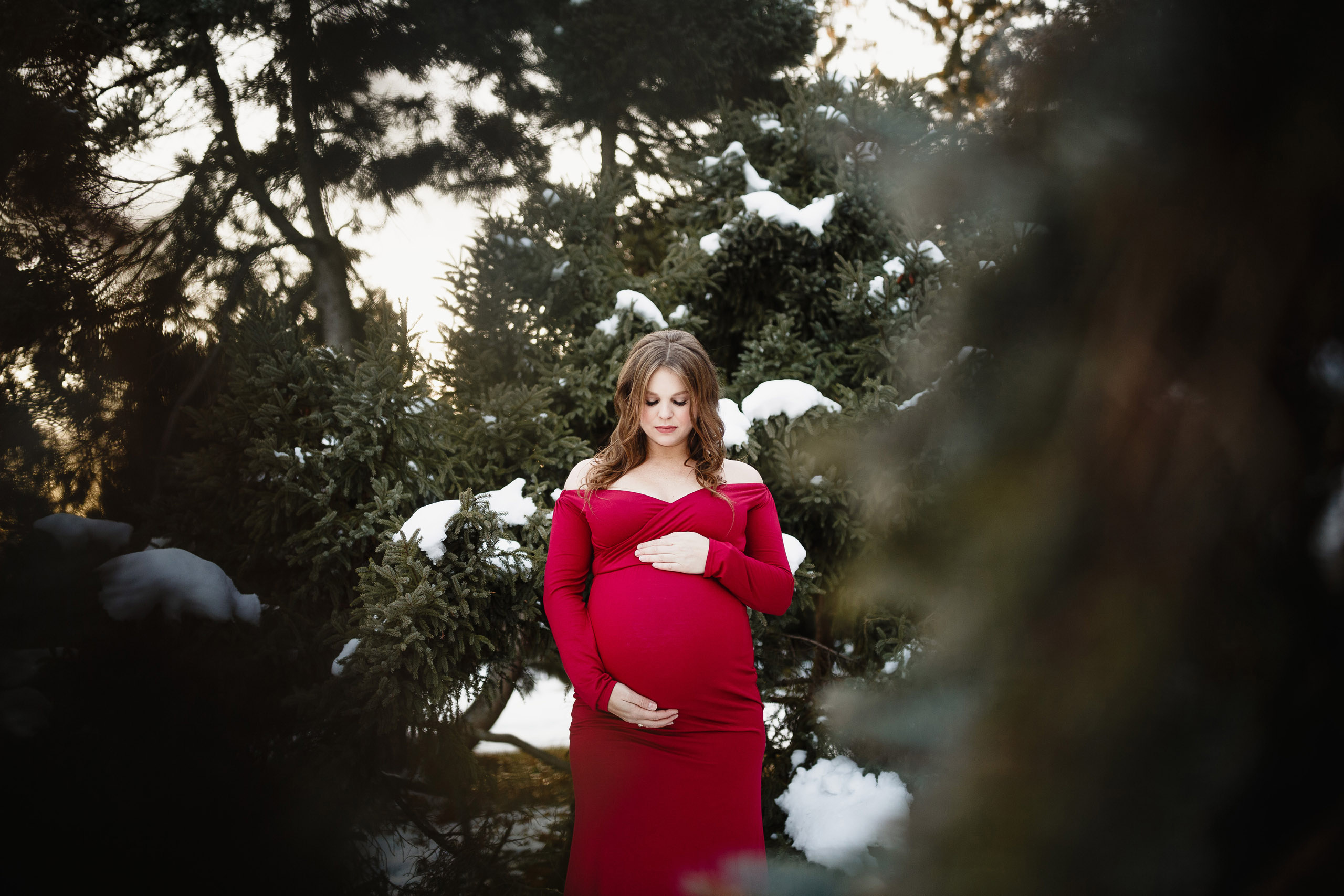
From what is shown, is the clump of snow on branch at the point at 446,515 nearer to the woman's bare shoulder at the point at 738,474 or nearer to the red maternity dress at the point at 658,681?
the red maternity dress at the point at 658,681

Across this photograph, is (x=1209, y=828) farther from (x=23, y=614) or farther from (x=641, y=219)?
(x=641, y=219)

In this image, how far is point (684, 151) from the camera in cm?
407

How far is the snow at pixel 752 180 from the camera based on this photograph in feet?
11.7

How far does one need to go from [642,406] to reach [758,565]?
62 cm

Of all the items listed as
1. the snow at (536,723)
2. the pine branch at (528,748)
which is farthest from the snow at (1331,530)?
the snow at (536,723)

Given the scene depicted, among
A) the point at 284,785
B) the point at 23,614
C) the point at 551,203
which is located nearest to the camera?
the point at 23,614

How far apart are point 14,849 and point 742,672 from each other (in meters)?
2.18

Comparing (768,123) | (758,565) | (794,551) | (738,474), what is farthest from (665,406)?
(768,123)

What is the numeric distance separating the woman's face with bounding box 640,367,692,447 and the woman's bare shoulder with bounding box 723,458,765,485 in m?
0.23

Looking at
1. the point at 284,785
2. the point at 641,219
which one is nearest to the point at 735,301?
the point at 641,219

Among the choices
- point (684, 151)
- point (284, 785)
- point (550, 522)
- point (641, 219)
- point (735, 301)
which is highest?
point (684, 151)

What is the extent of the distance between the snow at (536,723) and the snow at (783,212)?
324cm

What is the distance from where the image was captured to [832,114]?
354 centimetres

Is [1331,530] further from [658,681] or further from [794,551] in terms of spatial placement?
[794,551]
